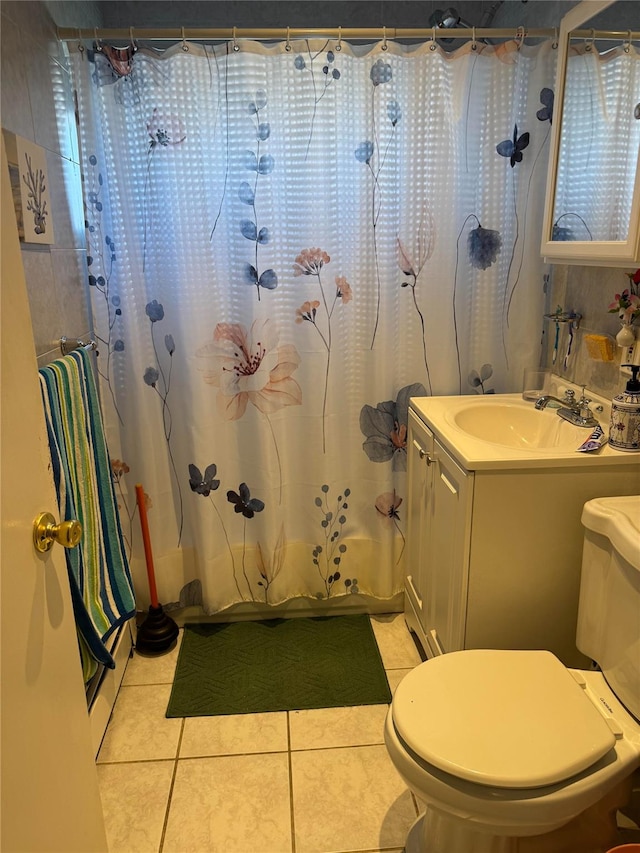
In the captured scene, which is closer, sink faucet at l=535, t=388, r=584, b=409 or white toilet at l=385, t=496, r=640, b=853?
white toilet at l=385, t=496, r=640, b=853

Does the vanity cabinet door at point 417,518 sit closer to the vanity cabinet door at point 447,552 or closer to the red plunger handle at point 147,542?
the vanity cabinet door at point 447,552

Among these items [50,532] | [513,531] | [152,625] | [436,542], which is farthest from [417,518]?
[50,532]

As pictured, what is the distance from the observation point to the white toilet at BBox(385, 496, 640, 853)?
1135mm

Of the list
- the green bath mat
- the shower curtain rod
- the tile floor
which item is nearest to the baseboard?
the green bath mat

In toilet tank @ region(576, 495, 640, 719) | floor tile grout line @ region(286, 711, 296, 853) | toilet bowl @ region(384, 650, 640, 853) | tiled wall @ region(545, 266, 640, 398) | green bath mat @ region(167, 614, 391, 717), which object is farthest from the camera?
green bath mat @ region(167, 614, 391, 717)

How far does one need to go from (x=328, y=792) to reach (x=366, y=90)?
2052 millimetres

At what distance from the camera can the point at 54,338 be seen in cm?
167

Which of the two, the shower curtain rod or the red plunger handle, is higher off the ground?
the shower curtain rod

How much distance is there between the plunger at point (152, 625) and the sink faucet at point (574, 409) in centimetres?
140

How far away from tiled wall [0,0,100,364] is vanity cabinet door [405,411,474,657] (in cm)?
113

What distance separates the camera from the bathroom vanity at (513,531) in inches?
59.7

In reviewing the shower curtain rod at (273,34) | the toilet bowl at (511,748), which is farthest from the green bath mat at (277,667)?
the shower curtain rod at (273,34)

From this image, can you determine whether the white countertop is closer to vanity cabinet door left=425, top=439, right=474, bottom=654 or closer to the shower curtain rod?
vanity cabinet door left=425, top=439, right=474, bottom=654

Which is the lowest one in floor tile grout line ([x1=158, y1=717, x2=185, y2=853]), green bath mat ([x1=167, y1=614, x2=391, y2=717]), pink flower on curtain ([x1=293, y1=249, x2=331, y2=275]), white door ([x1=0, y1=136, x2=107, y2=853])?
floor tile grout line ([x1=158, y1=717, x2=185, y2=853])
